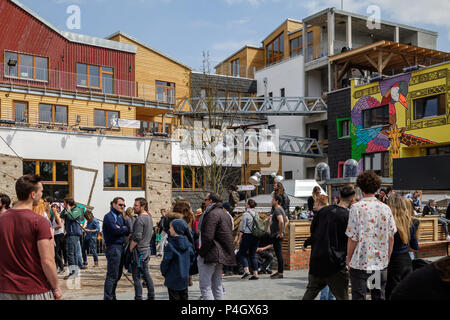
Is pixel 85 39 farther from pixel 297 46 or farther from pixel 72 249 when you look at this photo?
pixel 72 249

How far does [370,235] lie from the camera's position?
18.5 feet

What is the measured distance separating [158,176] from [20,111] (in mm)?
8402

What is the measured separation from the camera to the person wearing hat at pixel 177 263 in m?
6.88

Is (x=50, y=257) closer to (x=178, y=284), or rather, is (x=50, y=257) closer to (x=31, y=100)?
(x=178, y=284)

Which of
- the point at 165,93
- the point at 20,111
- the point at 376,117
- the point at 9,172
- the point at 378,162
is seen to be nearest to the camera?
the point at 9,172

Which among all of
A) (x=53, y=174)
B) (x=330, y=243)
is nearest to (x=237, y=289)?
(x=330, y=243)

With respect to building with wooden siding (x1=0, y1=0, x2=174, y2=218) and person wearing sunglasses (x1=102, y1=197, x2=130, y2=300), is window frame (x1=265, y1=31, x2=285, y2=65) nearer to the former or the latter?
building with wooden siding (x1=0, y1=0, x2=174, y2=218)

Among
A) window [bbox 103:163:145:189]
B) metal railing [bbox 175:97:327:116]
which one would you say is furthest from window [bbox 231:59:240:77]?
window [bbox 103:163:145:189]

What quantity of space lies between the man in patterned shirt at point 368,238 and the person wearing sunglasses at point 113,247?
4049mm

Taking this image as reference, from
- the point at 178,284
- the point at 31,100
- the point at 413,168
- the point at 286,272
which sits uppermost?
the point at 31,100

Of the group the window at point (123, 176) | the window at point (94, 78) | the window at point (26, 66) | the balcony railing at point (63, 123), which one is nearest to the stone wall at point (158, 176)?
the window at point (123, 176)

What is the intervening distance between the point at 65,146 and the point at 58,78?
5400mm
